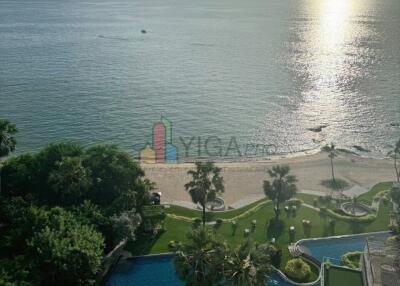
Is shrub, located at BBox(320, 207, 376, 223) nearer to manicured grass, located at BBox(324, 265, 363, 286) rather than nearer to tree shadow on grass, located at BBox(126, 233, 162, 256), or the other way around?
manicured grass, located at BBox(324, 265, 363, 286)

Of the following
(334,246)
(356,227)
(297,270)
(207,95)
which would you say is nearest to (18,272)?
(297,270)

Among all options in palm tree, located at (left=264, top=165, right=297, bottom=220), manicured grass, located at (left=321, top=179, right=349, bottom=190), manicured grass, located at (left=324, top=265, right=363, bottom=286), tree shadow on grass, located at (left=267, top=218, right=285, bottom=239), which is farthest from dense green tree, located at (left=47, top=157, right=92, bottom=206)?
manicured grass, located at (left=321, top=179, right=349, bottom=190)

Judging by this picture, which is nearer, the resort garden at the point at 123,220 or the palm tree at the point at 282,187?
the resort garden at the point at 123,220

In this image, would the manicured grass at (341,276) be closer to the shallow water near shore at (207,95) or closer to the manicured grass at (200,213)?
the manicured grass at (200,213)

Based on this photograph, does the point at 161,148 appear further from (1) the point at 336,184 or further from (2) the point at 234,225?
(2) the point at 234,225

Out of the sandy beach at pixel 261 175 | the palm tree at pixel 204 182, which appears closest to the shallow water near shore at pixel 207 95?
the sandy beach at pixel 261 175

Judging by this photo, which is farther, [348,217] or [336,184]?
[336,184]
